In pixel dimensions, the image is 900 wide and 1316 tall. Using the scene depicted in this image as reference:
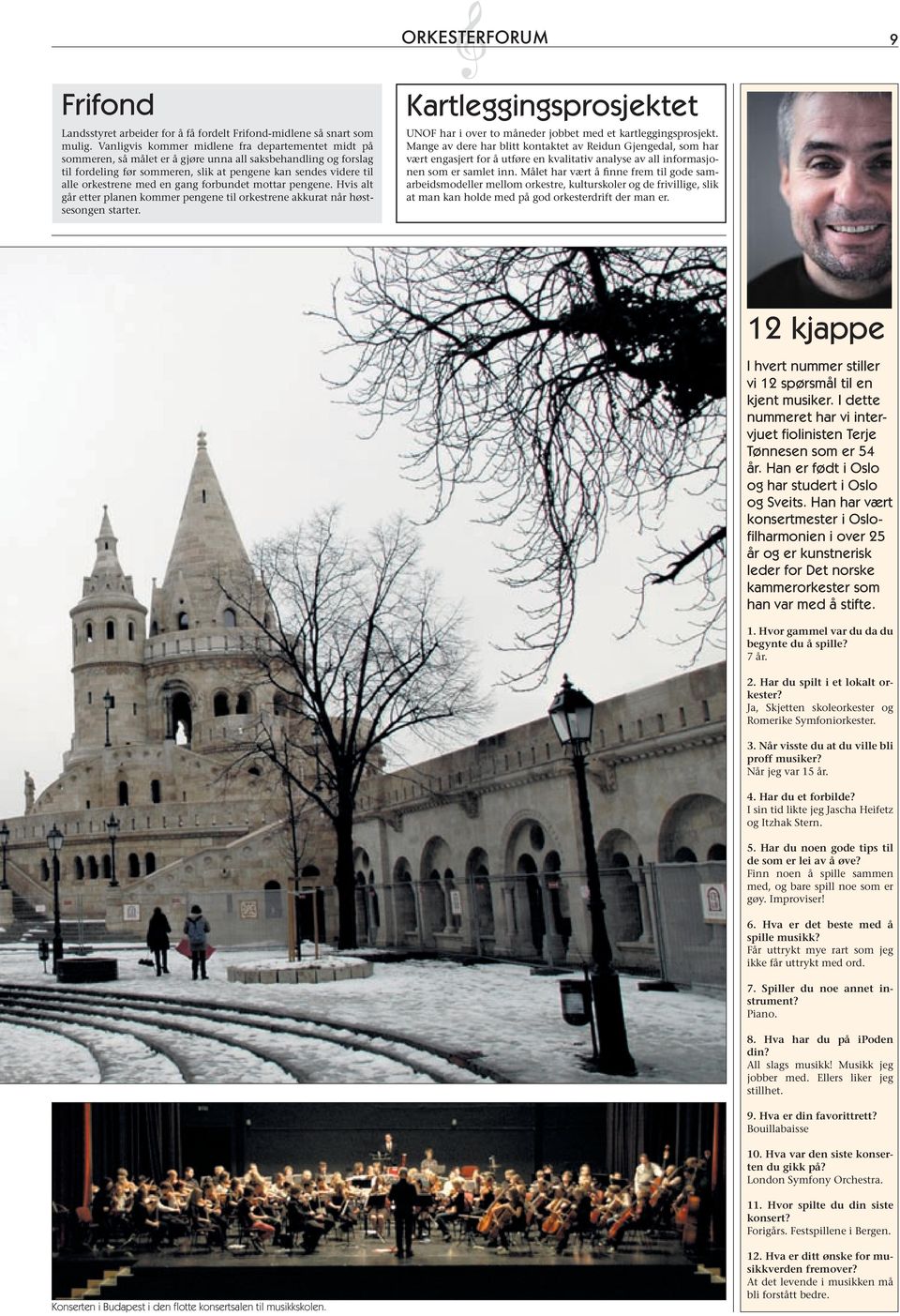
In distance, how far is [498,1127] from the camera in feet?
29.8

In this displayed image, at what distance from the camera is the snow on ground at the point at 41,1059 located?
30.6 feet

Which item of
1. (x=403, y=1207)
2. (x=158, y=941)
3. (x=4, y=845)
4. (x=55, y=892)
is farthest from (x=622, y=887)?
(x=4, y=845)

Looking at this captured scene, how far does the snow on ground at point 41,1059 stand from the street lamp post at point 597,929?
3.63m

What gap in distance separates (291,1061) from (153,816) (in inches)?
386

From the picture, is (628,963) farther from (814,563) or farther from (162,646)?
(162,646)

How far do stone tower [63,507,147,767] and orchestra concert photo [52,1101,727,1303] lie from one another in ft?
14.1

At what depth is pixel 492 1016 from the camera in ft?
32.8

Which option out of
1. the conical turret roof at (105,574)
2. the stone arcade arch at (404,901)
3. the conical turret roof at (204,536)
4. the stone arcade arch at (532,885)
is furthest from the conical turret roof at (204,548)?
the stone arcade arch at (532,885)

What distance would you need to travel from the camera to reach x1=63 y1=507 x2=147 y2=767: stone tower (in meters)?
11.4

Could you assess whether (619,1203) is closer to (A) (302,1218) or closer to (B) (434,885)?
(A) (302,1218)

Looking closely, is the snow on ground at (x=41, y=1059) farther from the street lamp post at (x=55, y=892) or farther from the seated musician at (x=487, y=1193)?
the street lamp post at (x=55, y=892)

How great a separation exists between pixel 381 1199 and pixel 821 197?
7531 millimetres

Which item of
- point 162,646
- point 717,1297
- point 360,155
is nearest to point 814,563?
point 360,155

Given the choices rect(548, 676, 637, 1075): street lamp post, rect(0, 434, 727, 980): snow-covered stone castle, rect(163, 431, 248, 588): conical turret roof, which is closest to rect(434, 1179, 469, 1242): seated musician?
rect(548, 676, 637, 1075): street lamp post
